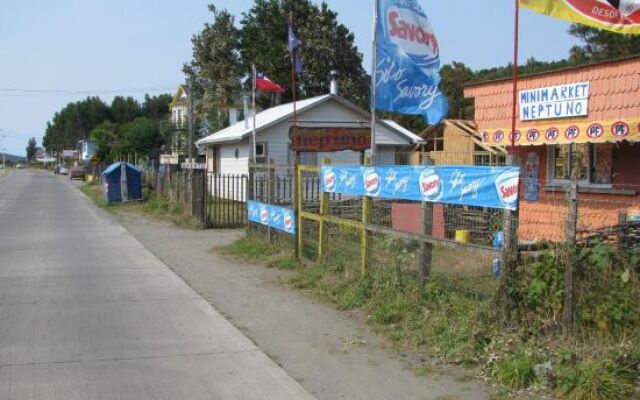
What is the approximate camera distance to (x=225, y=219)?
1881 cm

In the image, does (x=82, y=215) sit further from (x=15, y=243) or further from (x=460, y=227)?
(x=460, y=227)

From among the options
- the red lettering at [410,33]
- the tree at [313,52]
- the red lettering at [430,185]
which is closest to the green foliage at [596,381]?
the red lettering at [430,185]

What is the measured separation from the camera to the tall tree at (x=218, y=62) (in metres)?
48.5

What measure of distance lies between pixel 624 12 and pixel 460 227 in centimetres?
279

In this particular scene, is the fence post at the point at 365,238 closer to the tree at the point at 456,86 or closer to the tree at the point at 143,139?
the tree at the point at 456,86

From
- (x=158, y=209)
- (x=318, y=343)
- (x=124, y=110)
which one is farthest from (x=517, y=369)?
(x=124, y=110)

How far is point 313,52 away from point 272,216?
112ft

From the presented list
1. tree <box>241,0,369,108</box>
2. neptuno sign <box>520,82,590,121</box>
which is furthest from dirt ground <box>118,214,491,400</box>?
tree <box>241,0,369,108</box>

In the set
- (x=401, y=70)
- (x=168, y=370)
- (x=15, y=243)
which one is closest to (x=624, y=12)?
(x=401, y=70)

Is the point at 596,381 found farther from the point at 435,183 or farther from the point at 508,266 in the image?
the point at 435,183

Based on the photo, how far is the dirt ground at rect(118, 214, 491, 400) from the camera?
532cm

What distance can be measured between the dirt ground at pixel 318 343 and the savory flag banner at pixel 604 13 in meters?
3.63

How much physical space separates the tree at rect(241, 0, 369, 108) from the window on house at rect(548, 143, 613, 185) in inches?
1336

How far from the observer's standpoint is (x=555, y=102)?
11164mm
